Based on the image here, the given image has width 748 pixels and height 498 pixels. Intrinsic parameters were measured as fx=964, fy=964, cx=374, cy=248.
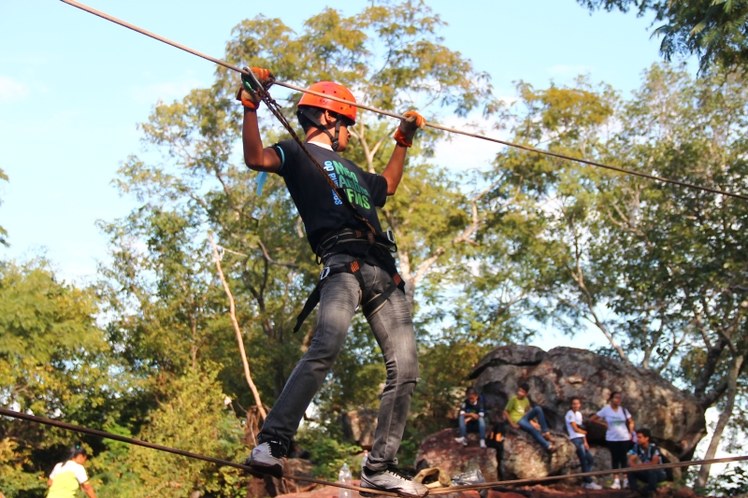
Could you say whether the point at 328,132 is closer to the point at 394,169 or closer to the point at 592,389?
the point at 394,169

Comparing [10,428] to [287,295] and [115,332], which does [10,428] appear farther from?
[287,295]

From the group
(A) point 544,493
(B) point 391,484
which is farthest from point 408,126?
(A) point 544,493

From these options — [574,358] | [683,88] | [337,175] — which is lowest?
[337,175]

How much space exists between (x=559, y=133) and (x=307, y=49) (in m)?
6.51

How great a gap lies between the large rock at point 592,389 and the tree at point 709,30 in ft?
26.8

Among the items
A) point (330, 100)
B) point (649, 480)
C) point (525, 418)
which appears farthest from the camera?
point (525, 418)

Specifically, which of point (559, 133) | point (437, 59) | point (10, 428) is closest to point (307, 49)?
point (437, 59)

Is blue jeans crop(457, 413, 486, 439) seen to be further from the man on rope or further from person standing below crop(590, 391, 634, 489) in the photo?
the man on rope

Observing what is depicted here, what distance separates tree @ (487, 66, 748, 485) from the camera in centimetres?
2219

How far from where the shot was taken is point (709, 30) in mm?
11031

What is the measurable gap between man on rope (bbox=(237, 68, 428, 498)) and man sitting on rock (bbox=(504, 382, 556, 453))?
11179 mm

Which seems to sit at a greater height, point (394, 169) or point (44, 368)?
point (44, 368)

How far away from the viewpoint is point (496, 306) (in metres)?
33.8

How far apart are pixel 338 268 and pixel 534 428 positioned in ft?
38.9
